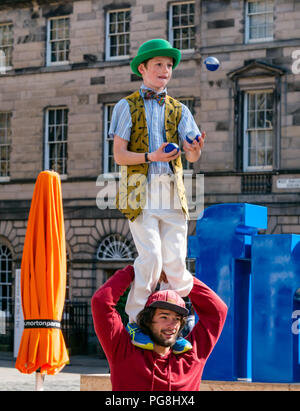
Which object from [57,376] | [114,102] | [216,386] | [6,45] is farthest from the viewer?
[6,45]

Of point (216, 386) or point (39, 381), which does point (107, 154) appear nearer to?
point (216, 386)

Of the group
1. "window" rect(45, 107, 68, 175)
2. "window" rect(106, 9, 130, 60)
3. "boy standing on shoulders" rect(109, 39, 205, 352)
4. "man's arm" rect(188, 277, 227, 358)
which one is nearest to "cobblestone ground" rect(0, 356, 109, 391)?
"window" rect(45, 107, 68, 175)

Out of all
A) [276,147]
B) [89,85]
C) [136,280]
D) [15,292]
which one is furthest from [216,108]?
[136,280]

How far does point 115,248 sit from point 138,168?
19.3 m

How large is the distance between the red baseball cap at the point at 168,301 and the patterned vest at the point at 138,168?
51 centimetres

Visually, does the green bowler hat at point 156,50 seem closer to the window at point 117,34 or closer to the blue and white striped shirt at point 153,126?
the blue and white striped shirt at point 153,126

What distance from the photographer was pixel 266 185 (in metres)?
22.6

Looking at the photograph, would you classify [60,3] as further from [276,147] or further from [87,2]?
[276,147]

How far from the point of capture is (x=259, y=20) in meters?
23.1

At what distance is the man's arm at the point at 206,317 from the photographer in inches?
205

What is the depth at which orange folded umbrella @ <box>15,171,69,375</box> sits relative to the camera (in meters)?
7.57

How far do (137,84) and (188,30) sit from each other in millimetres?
1981

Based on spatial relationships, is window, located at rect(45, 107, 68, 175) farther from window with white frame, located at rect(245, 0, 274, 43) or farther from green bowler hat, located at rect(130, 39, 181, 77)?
green bowler hat, located at rect(130, 39, 181, 77)

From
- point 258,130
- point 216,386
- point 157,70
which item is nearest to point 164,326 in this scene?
point 157,70
